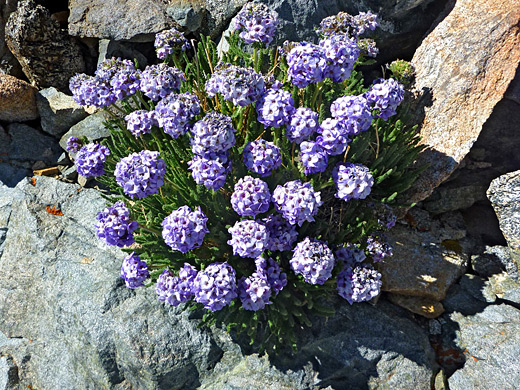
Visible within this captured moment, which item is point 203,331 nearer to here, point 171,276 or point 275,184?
point 171,276

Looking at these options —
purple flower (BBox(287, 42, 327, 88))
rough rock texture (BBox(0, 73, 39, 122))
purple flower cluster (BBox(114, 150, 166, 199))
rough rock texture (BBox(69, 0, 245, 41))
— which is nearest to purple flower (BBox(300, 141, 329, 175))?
purple flower (BBox(287, 42, 327, 88))

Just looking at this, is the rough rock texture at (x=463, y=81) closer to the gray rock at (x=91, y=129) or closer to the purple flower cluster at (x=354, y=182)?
the purple flower cluster at (x=354, y=182)

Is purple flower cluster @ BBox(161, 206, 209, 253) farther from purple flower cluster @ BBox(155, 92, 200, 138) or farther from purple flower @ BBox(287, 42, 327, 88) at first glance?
purple flower @ BBox(287, 42, 327, 88)

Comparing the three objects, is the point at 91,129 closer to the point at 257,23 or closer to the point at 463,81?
the point at 257,23

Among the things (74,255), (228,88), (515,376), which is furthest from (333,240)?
(74,255)

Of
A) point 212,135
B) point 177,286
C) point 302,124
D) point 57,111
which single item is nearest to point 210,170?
point 212,135
